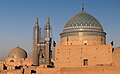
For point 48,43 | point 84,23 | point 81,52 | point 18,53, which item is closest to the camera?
point 81,52

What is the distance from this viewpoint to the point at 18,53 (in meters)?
37.2

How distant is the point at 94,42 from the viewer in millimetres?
25359

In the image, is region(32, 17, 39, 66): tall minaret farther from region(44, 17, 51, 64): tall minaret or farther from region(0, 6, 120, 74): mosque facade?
region(0, 6, 120, 74): mosque facade

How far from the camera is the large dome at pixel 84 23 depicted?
25.9 metres

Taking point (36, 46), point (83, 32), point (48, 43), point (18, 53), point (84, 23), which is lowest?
point (18, 53)

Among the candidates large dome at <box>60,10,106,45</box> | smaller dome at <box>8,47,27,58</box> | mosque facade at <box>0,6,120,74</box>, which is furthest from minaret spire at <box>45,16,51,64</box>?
large dome at <box>60,10,106,45</box>

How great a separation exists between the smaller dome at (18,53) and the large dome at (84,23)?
12.2 m

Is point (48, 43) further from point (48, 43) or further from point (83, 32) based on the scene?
point (83, 32)

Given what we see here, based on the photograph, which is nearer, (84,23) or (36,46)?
(84,23)

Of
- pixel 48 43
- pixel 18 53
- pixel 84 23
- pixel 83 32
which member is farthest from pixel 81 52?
pixel 18 53

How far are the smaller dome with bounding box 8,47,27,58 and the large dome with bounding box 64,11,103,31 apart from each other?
12.2 m

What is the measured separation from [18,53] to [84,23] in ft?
45.7

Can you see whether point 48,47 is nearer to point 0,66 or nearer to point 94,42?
point 0,66

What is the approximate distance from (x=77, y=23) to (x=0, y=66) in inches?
334
